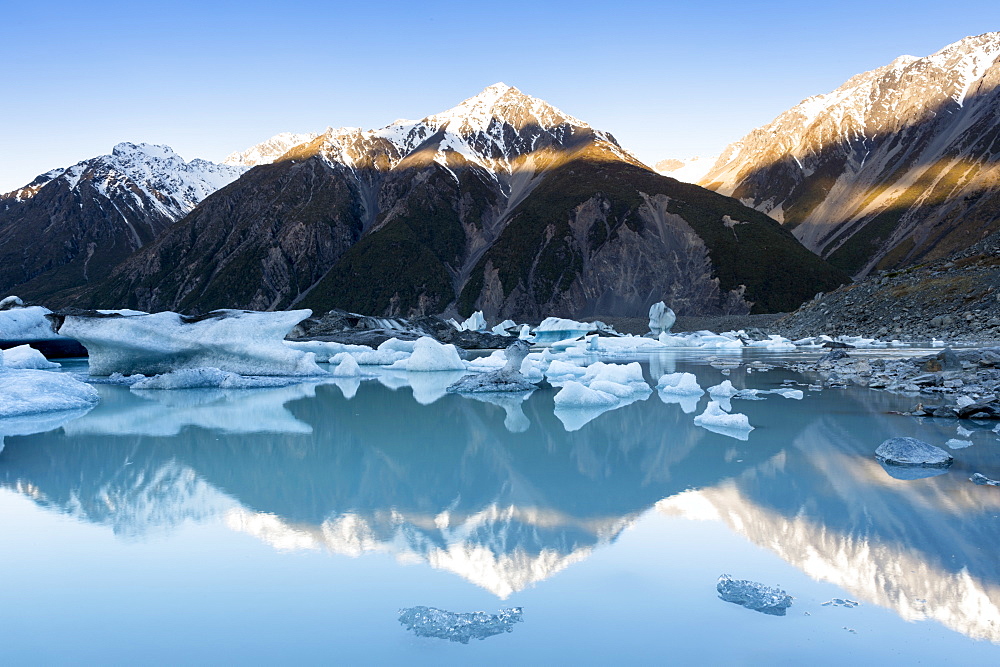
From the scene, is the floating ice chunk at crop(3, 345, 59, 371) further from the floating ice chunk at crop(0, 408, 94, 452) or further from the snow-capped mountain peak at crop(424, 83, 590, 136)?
the snow-capped mountain peak at crop(424, 83, 590, 136)

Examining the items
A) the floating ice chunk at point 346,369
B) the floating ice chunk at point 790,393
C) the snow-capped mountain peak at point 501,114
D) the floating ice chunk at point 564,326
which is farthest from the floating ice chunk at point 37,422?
the snow-capped mountain peak at point 501,114

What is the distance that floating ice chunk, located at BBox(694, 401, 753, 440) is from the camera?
907cm

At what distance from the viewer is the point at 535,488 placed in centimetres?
628

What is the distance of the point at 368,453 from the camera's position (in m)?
8.20

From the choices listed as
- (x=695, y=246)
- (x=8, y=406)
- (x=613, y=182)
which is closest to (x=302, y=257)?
(x=613, y=182)

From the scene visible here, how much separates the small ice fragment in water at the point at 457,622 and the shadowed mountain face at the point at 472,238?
8408cm

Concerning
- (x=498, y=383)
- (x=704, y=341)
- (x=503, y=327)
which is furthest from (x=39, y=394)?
(x=503, y=327)

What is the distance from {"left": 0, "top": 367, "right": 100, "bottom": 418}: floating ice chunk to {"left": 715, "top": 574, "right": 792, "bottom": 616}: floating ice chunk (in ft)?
41.2

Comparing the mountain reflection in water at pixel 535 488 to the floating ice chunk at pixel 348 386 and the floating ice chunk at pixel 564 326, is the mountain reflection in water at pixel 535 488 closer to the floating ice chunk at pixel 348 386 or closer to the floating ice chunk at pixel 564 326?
the floating ice chunk at pixel 348 386

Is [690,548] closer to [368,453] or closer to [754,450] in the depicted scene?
[754,450]

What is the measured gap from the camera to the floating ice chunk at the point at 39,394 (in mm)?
11883

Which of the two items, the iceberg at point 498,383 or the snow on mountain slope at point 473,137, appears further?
the snow on mountain slope at point 473,137

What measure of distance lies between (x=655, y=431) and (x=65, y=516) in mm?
6872

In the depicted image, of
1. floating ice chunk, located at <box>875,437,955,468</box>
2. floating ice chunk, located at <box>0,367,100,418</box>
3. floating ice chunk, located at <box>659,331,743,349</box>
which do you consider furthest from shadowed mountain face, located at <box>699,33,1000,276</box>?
floating ice chunk, located at <box>0,367,100,418</box>
